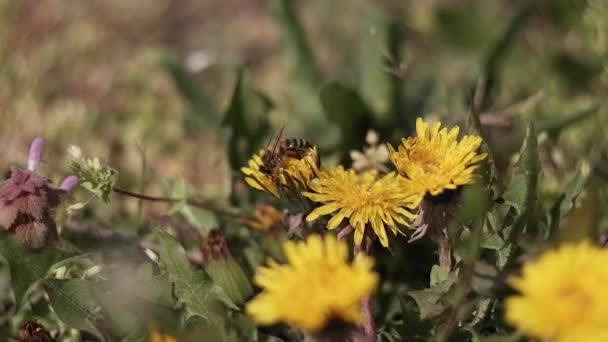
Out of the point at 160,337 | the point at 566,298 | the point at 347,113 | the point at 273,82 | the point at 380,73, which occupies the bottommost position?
the point at 160,337

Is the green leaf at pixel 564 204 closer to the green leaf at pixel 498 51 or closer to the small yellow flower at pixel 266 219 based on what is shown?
the small yellow flower at pixel 266 219

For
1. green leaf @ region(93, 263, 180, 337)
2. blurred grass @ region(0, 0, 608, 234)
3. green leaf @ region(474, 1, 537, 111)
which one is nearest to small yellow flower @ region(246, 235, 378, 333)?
green leaf @ region(93, 263, 180, 337)

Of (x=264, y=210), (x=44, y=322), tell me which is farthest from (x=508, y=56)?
(x=44, y=322)

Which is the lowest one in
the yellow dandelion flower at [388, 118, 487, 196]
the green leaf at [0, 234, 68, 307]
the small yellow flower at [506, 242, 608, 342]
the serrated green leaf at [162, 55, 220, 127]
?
the green leaf at [0, 234, 68, 307]

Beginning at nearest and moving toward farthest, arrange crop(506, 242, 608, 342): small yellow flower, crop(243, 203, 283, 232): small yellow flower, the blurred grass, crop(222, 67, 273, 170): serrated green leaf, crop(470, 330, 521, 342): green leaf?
1. crop(506, 242, 608, 342): small yellow flower
2. crop(470, 330, 521, 342): green leaf
3. crop(243, 203, 283, 232): small yellow flower
4. crop(222, 67, 273, 170): serrated green leaf
5. the blurred grass

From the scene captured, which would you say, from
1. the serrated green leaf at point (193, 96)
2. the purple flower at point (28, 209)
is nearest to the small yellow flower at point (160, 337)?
the purple flower at point (28, 209)

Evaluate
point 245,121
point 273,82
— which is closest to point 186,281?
point 245,121

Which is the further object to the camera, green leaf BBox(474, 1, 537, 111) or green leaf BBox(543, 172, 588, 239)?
green leaf BBox(474, 1, 537, 111)

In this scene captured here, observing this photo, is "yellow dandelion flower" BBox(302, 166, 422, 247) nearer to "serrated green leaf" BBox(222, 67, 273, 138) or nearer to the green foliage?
the green foliage

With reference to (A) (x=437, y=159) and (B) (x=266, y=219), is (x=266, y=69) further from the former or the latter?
(A) (x=437, y=159)
